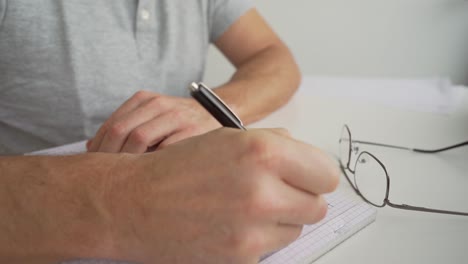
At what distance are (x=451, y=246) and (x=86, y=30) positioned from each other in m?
0.68

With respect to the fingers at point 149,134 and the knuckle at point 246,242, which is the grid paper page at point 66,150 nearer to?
the fingers at point 149,134

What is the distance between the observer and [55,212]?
1.19 ft

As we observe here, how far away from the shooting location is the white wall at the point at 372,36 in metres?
1.66

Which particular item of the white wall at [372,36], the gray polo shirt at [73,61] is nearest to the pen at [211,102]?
the gray polo shirt at [73,61]

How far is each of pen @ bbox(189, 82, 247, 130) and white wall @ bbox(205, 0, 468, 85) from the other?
1279 mm

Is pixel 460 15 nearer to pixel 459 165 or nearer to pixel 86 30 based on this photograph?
pixel 459 165

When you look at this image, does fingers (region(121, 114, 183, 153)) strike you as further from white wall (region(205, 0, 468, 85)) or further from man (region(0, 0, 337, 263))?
white wall (region(205, 0, 468, 85))

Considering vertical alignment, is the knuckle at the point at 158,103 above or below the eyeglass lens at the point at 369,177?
above

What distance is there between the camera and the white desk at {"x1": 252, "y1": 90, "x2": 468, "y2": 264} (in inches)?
15.9

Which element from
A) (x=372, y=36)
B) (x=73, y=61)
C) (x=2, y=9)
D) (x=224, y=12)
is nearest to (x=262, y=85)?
(x=224, y=12)

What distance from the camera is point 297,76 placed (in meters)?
0.90

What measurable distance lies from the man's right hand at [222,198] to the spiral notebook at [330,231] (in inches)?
2.2

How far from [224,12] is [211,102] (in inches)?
24.7

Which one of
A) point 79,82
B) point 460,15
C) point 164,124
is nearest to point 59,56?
point 79,82
